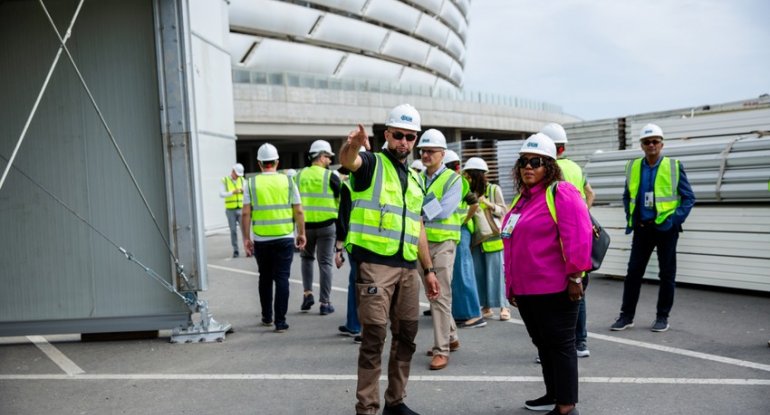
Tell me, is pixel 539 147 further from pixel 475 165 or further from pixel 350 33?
pixel 350 33

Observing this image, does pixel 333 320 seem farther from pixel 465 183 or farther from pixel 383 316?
pixel 383 316

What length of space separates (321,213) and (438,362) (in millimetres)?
3032

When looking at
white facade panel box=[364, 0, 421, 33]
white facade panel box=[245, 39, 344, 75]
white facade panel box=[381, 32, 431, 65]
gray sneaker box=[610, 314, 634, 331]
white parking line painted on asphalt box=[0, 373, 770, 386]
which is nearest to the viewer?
white parking line painted on asphalt box=[0, 373, 770, 386]

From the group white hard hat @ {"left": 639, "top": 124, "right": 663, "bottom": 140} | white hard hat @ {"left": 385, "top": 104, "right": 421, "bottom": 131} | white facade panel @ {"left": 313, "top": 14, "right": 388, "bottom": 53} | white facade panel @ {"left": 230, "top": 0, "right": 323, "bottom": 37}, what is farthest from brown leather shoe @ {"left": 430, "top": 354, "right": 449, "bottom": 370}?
white facade panel @ {"left": 313, "top": 14, "right": 388, "bottom": 53}

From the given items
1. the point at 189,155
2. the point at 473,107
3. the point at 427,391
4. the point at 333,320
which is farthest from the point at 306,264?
A: the point at 473,107

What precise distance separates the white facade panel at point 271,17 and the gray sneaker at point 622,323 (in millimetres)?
32788

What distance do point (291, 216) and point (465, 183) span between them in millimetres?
2077

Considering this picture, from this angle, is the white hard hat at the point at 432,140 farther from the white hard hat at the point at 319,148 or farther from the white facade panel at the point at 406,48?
the white facade panel at the point at 406,48

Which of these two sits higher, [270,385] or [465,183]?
[465,183]

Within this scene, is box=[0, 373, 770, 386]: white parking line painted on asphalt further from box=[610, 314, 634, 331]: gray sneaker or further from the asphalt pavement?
box=[610, 314, 634, 331]: gray sneaker

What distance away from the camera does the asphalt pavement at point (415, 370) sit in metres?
4.64

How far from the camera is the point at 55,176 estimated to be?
6828 mm

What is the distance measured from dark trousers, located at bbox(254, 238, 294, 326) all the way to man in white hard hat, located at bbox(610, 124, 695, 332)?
3.31 m

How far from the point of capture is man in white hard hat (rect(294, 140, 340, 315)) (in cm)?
802
